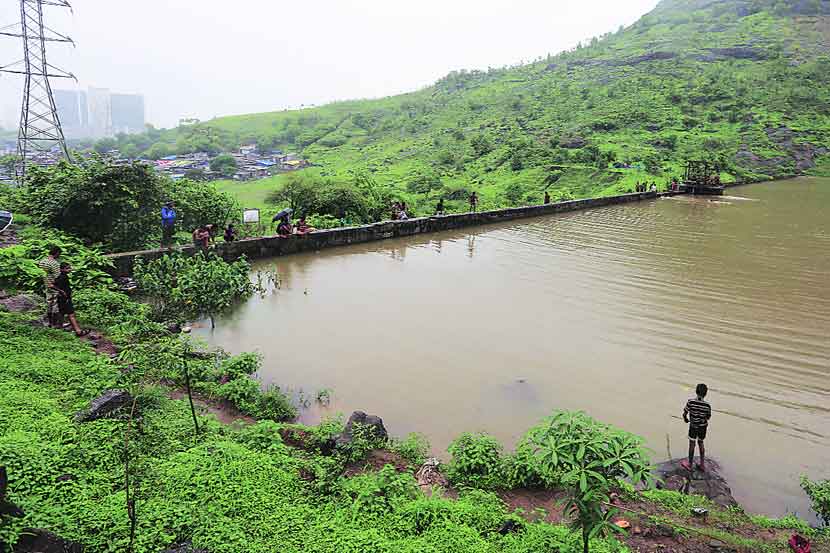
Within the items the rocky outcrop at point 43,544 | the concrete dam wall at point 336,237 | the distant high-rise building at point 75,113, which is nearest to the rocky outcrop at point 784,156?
the concrete dam wall at point 336,237

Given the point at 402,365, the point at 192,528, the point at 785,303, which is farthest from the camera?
the point at 785,303

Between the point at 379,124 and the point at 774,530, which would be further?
the point at 379,124

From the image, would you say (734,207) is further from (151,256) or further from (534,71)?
(534,71)

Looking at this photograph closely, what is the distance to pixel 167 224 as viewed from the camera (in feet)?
41.4

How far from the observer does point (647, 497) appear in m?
5.20

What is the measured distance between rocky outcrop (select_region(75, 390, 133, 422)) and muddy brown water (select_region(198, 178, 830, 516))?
220 cm

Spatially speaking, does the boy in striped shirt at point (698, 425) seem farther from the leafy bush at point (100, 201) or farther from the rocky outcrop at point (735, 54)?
the rocky outcrop at point (735, 54)

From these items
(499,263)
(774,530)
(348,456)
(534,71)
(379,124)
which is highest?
(534,71)

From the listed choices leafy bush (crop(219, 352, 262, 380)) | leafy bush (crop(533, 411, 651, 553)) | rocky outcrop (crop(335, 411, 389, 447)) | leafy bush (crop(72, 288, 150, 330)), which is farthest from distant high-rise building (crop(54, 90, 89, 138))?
leafy bush (crop(533, 411, 651, 553))

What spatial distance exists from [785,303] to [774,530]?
8564 mm

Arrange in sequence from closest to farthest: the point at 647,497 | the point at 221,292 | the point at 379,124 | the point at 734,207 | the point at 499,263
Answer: the point at 647,497, the point at 221,292, the point at 499,263, the point at 734,207, the point at 379,124

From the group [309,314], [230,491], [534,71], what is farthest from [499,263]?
[534,71]

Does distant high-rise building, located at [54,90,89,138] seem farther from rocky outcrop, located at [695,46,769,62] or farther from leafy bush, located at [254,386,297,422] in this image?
leafy bush, located at [254,386,297,422]

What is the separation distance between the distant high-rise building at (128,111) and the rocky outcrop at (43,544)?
436 feet
